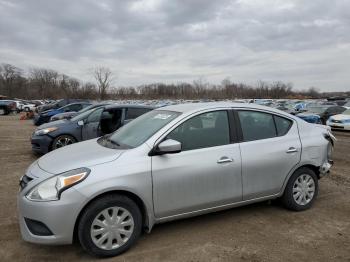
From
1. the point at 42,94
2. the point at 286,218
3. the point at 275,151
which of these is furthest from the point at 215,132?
the point at 42,94

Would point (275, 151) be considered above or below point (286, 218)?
above

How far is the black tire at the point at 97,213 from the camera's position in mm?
3443

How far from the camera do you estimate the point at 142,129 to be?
4.38 metres

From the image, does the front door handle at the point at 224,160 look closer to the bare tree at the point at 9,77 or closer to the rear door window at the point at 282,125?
the rear door window at the point at 282,125

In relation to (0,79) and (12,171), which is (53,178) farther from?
(0,79)

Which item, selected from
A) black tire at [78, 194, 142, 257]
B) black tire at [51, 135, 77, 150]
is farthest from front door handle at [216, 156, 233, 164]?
black tire at [51, 135, 77, 150]

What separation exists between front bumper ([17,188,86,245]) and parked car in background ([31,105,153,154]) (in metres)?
5.76

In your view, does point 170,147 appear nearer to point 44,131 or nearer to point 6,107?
point 44,131

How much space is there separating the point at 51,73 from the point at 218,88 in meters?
58.8

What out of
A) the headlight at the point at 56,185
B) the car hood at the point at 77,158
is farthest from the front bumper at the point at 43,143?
the headlight at the point at 56,185

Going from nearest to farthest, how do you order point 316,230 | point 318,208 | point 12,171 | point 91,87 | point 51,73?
point 316,230 → point 318,208 → point 12,171 → point 91,87 → point 51,73

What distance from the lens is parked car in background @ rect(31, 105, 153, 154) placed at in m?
9.02

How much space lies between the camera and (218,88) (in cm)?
12262

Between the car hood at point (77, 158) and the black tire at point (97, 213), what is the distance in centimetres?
42
